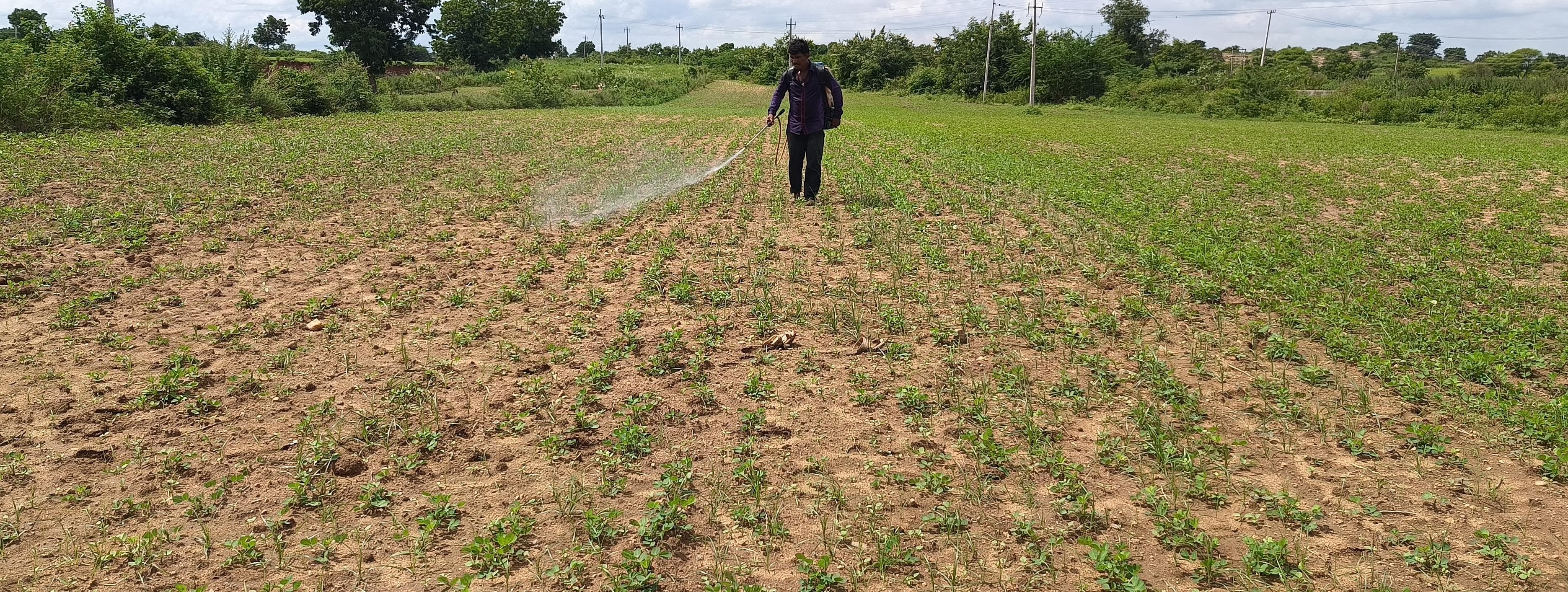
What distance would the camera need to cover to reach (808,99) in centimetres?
928

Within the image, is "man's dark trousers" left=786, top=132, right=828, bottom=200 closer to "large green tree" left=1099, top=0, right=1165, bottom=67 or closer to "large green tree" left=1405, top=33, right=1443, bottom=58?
"large green tree" left=1099, top=0, right=1165, bottom=67

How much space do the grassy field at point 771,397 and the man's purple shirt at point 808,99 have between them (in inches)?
39.2

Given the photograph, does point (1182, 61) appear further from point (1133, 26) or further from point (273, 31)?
point (273, 31)

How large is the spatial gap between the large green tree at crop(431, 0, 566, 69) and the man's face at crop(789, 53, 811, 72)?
6415cm

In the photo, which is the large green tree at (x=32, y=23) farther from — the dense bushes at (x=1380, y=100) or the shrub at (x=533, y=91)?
the dense bushes at (x=1380, y=100)

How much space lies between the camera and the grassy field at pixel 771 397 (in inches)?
123

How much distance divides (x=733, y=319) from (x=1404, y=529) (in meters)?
3.74

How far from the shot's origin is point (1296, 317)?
577 centimetres

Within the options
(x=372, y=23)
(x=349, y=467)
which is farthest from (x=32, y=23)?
(x=372, y=23)

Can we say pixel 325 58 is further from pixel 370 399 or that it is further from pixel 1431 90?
pixel 1431 90

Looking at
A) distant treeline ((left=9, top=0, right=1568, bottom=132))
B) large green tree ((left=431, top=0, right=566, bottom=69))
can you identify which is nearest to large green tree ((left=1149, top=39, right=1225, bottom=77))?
distant treeline ((left=9, top=0, right=1568, bottom=132))

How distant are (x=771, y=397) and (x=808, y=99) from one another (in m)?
5.42

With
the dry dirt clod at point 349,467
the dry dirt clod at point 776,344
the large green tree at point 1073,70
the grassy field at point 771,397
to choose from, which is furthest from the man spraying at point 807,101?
the large green tree at point 1073,70

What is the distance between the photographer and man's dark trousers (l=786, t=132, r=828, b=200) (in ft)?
31.5
